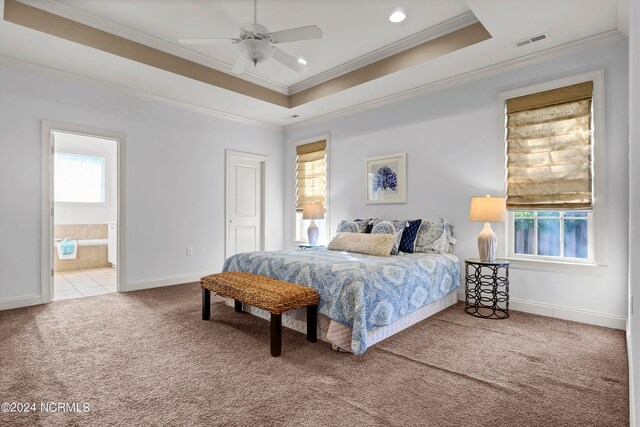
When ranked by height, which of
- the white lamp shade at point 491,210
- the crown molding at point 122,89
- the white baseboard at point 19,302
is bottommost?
the white baseboard at point 19,302

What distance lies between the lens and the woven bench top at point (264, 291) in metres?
2.47

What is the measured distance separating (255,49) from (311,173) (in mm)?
3031

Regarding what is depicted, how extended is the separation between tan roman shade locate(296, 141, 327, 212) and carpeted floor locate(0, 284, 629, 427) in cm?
296

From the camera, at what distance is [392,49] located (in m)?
3.93

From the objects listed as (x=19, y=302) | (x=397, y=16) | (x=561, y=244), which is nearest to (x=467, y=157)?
(x=561, y=244)

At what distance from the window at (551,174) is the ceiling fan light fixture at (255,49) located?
2.67 metres

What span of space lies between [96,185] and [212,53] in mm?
4846

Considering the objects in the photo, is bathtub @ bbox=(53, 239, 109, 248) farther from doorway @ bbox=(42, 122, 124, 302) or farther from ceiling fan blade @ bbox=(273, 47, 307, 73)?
ceiling fan blade @ bbox=(273, 47, 307, 73)

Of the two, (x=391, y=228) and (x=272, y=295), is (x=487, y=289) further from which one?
(x=272, y=295)

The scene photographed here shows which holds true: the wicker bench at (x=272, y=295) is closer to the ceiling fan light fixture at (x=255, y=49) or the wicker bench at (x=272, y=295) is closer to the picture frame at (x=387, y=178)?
the ceiling fan light fixture at (x=255, y=49)

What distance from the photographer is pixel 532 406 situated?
185 centimetres

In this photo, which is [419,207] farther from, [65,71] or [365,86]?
[65,71]

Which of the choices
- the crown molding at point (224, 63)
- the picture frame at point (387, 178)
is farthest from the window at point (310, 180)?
the crown molding at point (224, 63)

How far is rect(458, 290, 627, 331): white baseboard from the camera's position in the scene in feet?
10.0
